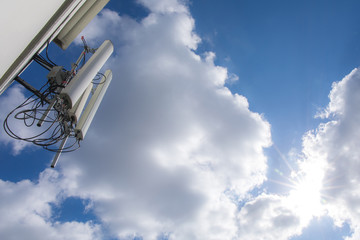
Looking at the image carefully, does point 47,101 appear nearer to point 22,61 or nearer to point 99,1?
point 22,61

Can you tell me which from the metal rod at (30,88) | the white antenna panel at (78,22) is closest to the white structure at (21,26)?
the metal rod at (30,88)

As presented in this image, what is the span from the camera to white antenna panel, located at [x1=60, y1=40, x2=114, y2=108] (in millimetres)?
3139

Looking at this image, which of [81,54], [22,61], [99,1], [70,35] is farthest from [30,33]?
[99,1]

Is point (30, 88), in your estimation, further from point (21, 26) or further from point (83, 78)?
point (21, 26)

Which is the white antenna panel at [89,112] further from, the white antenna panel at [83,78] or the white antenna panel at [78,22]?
the white antenna panel at [78,22]

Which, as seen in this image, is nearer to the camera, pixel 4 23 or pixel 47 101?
pixel 4 23

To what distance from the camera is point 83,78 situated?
11.2ft

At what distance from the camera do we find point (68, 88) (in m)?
3.17

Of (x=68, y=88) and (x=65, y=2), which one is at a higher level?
(x=65, y=2)

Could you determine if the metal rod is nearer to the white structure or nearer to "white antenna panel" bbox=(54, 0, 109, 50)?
the white structure

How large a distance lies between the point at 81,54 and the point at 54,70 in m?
1.02

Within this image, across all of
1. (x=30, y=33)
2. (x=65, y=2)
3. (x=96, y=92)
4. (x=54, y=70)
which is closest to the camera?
(x=30, y=33)

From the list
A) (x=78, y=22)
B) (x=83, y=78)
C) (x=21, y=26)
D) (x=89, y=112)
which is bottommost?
(x=21, y=26)

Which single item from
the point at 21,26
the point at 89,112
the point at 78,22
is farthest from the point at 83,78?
the point at 78,22
